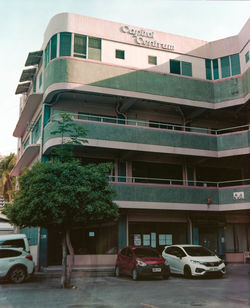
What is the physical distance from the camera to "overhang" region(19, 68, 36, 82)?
29.9 meters

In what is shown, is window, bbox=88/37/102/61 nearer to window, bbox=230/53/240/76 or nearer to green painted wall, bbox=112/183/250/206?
green painted wall, bbox=112/183/250/206

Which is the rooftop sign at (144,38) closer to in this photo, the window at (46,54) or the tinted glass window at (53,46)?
the tinted glass window at (53,46)

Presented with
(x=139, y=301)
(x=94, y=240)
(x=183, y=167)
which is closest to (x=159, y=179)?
(x=183, y=167)

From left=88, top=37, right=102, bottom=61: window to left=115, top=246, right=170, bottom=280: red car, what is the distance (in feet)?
39.8

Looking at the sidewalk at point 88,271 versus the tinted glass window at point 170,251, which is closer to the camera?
the tinted glass window at point 170,251

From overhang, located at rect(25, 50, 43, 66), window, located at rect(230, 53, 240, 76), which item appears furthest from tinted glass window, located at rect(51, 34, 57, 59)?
window, located at rect(230, 53, 240, 76)

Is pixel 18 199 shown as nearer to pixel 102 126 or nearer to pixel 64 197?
pixel 64 197

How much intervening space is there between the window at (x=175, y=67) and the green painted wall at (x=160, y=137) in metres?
4.93

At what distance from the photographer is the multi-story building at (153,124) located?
75.5 feet

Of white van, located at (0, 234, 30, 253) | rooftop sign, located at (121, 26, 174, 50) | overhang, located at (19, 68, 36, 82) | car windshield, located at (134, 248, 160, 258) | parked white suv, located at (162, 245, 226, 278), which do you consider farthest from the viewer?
overhang, located at (19, 68, 36, 82)

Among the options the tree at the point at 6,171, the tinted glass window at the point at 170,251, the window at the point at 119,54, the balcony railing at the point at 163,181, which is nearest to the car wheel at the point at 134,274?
the tinted glass window at the point at 170,251

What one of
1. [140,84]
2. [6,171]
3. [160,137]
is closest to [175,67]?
[140,84]

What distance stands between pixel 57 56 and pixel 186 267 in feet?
46.9

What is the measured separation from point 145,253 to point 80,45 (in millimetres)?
13234
